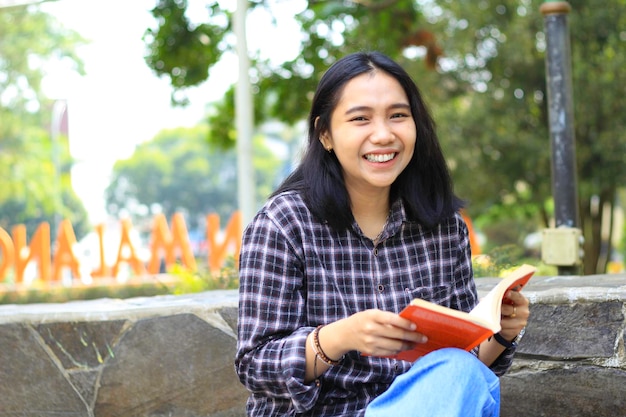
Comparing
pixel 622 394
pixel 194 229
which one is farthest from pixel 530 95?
pixel 194 229

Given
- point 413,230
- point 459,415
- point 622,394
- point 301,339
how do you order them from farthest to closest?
1. point 622,394
2. point 413,230
3. point 301,339
4. point 459,415

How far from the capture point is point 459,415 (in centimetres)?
160

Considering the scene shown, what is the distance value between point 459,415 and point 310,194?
2.27 ft

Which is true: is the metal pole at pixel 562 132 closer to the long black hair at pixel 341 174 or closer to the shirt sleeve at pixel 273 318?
the long black hair at pixel 341 174

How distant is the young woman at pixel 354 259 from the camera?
6.07 feet

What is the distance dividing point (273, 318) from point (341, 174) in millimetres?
442

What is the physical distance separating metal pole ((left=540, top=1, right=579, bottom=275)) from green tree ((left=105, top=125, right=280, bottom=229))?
48.4 meters

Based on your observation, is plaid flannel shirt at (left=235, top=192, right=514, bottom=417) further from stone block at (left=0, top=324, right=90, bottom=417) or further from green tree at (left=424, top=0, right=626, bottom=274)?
green tree at (left=424, top=0, right=626, bottom=274)

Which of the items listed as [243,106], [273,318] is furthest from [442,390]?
[243,106]

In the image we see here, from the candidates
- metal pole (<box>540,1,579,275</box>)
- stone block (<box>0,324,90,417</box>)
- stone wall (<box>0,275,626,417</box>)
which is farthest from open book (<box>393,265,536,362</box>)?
metal pole (<box>540,1,579,275</box>)

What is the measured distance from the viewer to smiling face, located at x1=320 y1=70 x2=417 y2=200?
6.70 ft

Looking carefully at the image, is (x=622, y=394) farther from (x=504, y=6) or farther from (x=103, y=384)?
(x=504, y=6)

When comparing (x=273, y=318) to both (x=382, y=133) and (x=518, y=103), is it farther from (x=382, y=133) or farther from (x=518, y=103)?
(x=518, y=103)

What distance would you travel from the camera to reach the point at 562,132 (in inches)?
158
